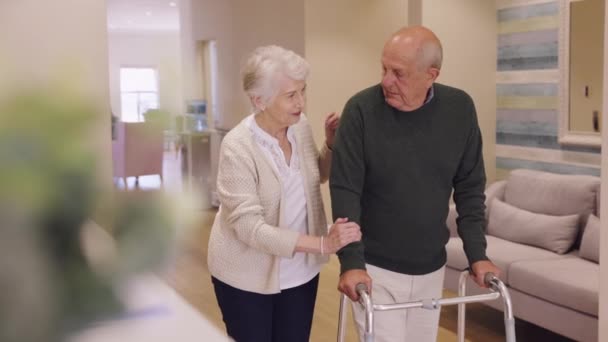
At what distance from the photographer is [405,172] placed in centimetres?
233

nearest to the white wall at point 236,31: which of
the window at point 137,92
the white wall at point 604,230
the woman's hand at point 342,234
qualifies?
the white wall at point 604,230

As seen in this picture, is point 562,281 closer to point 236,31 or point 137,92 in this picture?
point 137,92

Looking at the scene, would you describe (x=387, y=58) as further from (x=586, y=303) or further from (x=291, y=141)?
(x=586, y=303)

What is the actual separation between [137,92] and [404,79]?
198 centimetres

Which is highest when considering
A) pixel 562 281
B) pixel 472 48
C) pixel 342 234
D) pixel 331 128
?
pixel 472 48

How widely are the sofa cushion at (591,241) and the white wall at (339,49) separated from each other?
2938 mm

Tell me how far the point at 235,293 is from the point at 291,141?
53 cm

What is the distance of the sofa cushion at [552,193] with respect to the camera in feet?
15.4

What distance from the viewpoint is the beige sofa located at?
3961 mm

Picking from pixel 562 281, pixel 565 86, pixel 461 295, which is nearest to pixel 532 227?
pixel 562 281

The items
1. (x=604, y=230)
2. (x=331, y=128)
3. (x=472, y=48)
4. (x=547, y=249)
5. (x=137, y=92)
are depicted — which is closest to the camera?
(x=137, y=92)

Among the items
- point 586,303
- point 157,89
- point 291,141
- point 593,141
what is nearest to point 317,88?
point 593,141

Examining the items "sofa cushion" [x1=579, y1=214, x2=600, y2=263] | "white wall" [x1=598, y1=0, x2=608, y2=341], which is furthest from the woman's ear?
"sofa cushion" [x1=579, y1=214, x2=600, y2=263]

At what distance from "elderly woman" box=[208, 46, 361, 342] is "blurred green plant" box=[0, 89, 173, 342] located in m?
1.91
